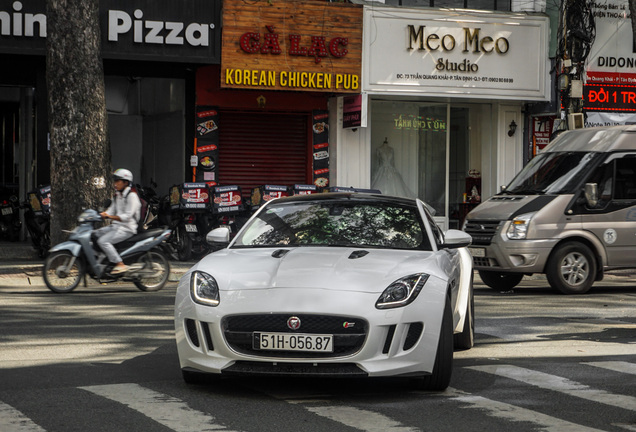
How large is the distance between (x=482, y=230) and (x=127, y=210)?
5.07 metres

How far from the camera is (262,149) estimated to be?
23438 mm

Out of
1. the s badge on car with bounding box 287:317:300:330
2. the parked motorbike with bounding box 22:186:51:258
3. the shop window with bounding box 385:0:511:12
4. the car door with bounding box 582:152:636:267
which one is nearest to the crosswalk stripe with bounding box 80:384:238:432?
the s badge on car with bounding box 287:317:300:330

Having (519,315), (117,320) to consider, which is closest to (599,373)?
(519,315)

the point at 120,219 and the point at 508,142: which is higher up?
the point at 508,142

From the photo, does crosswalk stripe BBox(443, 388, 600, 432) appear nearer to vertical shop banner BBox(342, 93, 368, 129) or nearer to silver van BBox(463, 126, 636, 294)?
silver van BBox(463, 126, 636, 294)

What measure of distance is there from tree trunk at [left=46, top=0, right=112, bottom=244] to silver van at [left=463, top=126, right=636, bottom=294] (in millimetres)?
5826

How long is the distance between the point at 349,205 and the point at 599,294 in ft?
27.1

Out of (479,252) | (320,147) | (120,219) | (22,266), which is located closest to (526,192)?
(479,252)

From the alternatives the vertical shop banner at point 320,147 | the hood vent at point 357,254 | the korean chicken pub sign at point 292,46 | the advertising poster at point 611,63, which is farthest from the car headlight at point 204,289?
the advertising poster at point 611,63

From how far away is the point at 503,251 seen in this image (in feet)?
51.5

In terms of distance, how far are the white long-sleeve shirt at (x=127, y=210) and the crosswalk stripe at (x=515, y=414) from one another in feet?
28.1

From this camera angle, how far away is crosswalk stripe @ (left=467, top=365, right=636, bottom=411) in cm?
729

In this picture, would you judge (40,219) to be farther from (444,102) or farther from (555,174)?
(444,102)

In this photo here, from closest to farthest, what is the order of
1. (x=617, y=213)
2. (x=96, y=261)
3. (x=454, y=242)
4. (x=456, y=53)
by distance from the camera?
(x=454, y=242) < (x=96, y=261) < (x=617, y=213) < (x=456, y=53)
